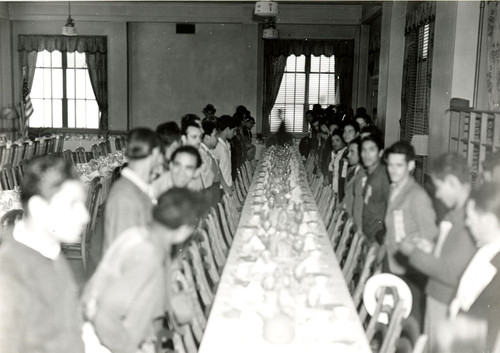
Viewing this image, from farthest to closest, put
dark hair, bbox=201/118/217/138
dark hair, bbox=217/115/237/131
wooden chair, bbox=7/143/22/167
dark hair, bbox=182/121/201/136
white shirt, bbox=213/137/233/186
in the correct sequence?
wooden chair, bbox=7/143/22/167 → dark hair, bbox=217/115/237/131 → white shirt, bbox=213/137/233/186 → dark hair, bbox=201/118/217/138 → dark hair, bbox=182/121/201/136

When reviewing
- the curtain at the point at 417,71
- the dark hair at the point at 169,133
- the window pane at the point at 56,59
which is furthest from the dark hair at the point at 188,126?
the window pane at the point at 56,59

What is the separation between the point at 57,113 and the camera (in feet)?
47.3

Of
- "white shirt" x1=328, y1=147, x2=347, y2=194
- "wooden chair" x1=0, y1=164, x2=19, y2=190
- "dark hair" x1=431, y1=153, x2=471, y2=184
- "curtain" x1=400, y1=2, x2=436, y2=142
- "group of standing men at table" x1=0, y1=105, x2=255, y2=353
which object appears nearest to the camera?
"group of standing men at table" x1=0, y1=105, x2=255, y2=353

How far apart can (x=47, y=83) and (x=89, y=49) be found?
1.31 m

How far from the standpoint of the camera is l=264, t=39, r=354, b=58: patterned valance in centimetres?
1368

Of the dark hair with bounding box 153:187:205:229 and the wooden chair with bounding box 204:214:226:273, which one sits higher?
the dark hair with bounding box 153:187:205:229

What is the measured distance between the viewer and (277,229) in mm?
4555

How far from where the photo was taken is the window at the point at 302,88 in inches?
549

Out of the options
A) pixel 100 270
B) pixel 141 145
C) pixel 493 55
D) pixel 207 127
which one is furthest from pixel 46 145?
pixel 100 270

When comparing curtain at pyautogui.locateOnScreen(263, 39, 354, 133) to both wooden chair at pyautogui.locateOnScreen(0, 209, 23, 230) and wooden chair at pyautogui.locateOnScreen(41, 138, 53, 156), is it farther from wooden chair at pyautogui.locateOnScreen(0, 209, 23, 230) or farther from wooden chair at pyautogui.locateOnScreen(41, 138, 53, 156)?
wooden chair at pyautogui.locateOnScreen(0, 209, 23, 230)

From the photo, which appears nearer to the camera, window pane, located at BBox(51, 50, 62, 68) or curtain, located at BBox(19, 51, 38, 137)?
curtain, located at BBox(19, 51, 38, 137)

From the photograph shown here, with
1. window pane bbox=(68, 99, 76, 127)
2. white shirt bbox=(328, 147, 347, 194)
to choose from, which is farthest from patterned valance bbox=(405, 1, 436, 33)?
window pane bbox=(68, 99, 76, 127)

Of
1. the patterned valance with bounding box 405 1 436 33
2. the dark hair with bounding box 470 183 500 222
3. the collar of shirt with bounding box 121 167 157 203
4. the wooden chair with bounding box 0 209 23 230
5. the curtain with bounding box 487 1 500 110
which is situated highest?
the patterned valance with bounding box 405 1 436 33

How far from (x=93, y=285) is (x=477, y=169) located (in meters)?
4.27
